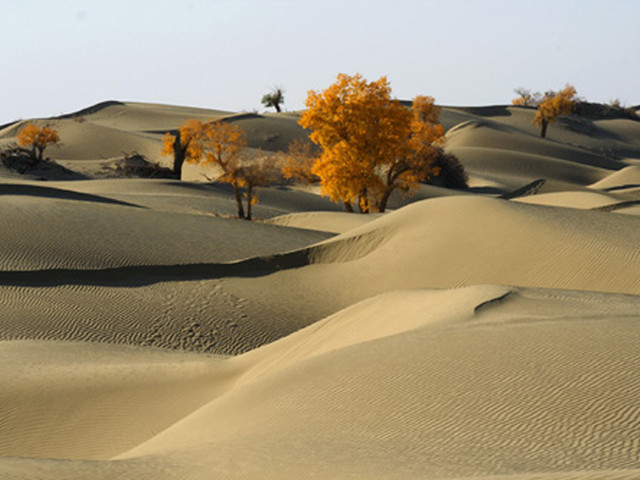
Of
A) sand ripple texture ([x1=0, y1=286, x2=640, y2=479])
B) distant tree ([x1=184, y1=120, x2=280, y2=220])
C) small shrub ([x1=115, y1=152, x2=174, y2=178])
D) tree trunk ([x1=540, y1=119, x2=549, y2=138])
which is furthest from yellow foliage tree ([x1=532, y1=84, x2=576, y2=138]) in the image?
sand ripple texture ([x1=0, y1=286, x2=640, y2=479])

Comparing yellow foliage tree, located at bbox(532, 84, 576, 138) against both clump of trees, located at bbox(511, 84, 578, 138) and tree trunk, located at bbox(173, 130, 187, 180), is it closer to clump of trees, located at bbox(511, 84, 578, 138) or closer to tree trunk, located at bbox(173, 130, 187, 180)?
clump of trees, located at bbox(511, 84, 578, 138)

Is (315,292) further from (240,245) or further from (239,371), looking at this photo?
(239,371)

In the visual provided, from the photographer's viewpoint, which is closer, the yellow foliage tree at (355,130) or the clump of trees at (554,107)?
the yellow foliage tree at (355,130)

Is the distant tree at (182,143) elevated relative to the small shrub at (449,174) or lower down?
elevated

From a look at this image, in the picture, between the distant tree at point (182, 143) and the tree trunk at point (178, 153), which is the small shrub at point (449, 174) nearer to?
the tree trunk at point (178, 153)

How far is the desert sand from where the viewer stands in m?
5.08

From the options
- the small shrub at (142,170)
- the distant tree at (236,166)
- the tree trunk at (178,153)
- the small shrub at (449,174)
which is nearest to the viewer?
the distant tree at (236,166)

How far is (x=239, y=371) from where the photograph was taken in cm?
1023

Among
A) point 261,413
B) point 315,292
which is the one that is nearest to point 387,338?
point 261,413

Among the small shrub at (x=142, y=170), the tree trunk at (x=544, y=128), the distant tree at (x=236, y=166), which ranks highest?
the tree trunk at (x=544, y=128)

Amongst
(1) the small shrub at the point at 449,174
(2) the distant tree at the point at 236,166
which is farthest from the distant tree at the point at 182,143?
(1) the small shrub at the point at 449,174

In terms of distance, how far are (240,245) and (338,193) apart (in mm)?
11577

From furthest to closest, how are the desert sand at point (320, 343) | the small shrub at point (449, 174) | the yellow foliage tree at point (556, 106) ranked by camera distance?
the yellow foliage tree at point (556, 106)
the small shrub at point (449, 174)
the desert sand at point (320, 343)

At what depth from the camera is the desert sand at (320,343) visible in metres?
5.08
